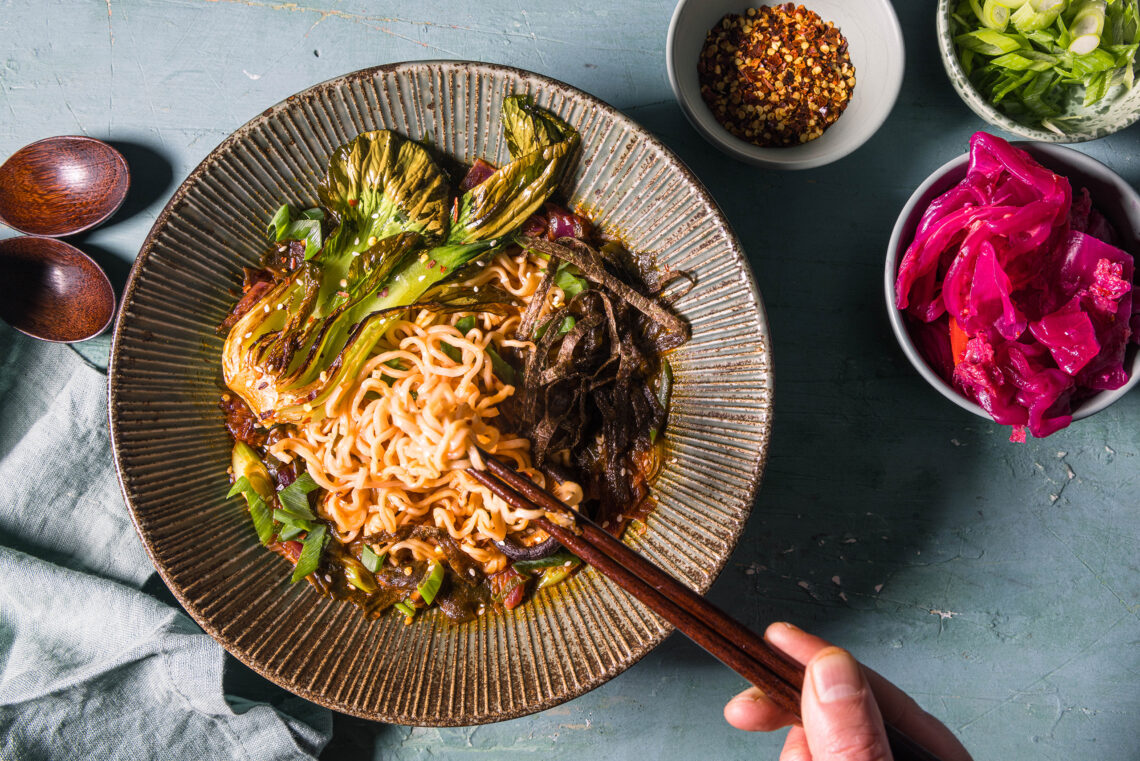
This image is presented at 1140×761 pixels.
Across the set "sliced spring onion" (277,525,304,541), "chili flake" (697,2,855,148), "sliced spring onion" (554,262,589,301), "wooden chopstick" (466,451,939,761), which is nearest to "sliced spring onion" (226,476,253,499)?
"sliced spring onion" (277,525,304,541)

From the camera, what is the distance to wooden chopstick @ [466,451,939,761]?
6.40 feet

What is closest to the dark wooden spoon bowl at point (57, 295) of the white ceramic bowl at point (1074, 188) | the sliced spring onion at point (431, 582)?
the sliced spring onion at point (431, 582)

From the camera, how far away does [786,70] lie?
270 centimetres

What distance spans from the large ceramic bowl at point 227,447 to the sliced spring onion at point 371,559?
17 centimetres

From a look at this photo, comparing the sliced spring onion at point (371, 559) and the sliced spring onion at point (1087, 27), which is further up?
the sliced spring onion at point (1087, 27)

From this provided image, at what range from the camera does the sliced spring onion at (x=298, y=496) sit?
97.4 inches

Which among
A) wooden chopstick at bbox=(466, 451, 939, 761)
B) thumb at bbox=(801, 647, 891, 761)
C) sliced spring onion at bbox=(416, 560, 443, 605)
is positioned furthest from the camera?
sliced spring onion at bbox=(416, 560, 443, 605)

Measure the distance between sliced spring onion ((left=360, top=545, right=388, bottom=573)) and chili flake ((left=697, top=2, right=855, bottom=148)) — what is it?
82.6 inches

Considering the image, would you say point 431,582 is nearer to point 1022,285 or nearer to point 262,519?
point 262,519

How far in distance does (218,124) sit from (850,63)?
262 centimetres

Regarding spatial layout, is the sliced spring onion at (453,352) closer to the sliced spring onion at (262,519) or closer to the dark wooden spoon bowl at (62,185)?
the sliced spring onion at (262,519)

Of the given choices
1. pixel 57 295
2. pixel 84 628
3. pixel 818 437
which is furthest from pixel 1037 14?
pixel 84 628

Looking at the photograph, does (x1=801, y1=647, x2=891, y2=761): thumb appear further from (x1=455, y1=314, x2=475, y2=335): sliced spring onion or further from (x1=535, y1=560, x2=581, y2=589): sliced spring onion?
(x1=455, y1=314, x2=475, y2=335): sliced spring onion

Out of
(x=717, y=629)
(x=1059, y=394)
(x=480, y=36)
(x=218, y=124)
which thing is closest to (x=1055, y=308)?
(x=1059, y=394)
